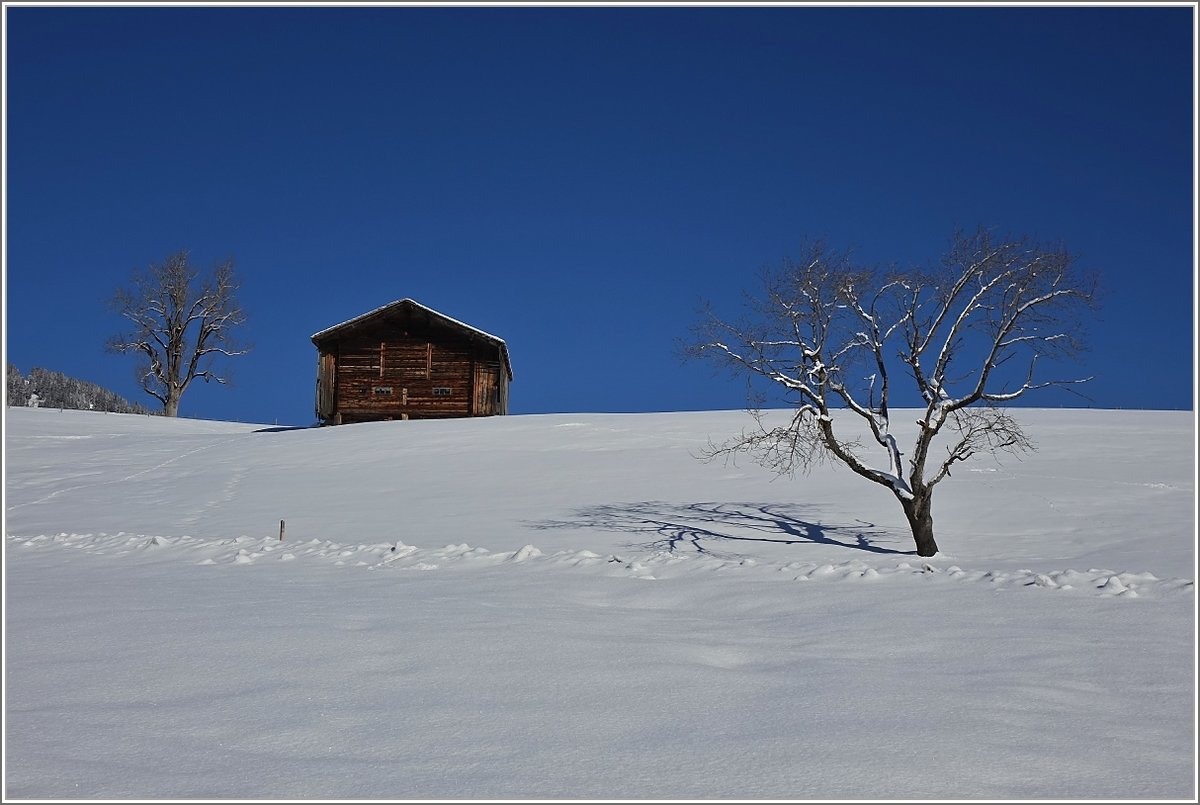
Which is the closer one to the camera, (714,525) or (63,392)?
(714,525)

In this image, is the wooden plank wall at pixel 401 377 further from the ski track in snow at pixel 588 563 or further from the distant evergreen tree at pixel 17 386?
the distant evergreen tree at pixel 17 386

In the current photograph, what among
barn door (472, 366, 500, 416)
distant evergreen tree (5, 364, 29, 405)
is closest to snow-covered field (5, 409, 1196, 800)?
barn door (472, 366, 500, 416)

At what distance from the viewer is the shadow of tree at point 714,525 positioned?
14023 mm

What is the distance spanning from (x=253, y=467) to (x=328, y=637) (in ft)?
66.8

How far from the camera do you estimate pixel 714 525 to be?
15547 mm

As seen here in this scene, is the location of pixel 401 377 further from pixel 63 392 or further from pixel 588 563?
pixel 63 392

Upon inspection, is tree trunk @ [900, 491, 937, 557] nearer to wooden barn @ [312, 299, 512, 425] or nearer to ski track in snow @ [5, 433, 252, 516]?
ski track in snow @ [5, 433, 252, 516]

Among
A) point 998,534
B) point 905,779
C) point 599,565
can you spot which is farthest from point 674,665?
point 998,534

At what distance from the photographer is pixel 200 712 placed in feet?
15.4

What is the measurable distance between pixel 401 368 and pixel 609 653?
3462 centimetres

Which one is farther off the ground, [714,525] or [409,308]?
[409,308]

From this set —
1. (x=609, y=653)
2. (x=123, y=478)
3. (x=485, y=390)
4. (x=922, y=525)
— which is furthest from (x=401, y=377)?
(x=609, y=653)

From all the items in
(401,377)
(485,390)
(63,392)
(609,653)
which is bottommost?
(609,653)

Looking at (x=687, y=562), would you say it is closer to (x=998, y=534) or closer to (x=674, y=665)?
(x=674, y=665)
